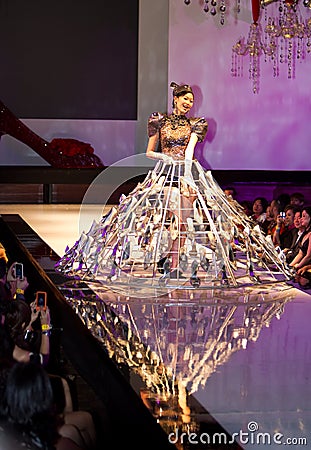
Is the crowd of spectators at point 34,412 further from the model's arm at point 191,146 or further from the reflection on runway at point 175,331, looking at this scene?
the model's arm at point 191,146

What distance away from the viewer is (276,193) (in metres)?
10.8

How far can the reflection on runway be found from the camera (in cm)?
301

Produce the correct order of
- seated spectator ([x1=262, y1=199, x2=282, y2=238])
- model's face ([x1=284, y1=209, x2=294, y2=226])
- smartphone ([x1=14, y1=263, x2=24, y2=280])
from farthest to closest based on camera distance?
1. seated spectator ([x1=262, y1=199, x2=282, y2=238])
2. model's face ([x1=284, y1=209, x2=294, y2=226])
3. smartphone ([x1=14, y1=263, x2=24, y2=280])

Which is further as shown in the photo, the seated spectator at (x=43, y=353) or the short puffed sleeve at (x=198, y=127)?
the short puffed sleeve at (x=198, y=127)

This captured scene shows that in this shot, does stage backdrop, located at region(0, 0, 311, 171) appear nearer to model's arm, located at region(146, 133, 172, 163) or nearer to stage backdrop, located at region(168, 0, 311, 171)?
stage backdrop, located at region(168, 0, 311, 171)

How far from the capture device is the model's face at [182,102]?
16.6 ft

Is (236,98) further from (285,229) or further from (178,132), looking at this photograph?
(178,132)

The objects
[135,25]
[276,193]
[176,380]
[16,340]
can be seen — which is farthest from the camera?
[135,25]

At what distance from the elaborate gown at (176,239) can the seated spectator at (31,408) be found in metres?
2.91

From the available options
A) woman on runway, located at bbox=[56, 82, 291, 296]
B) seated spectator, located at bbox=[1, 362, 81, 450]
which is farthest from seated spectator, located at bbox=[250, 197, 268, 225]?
seated spectator, located at bbox=[1, 362, 81, 450]

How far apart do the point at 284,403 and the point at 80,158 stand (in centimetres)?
799

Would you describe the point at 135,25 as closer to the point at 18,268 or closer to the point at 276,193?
the point at 276,193

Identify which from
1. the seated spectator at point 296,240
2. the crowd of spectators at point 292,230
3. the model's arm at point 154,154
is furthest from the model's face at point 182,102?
the seated spectator at point 296,240

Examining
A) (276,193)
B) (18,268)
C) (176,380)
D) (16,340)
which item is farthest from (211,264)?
(276,193)
